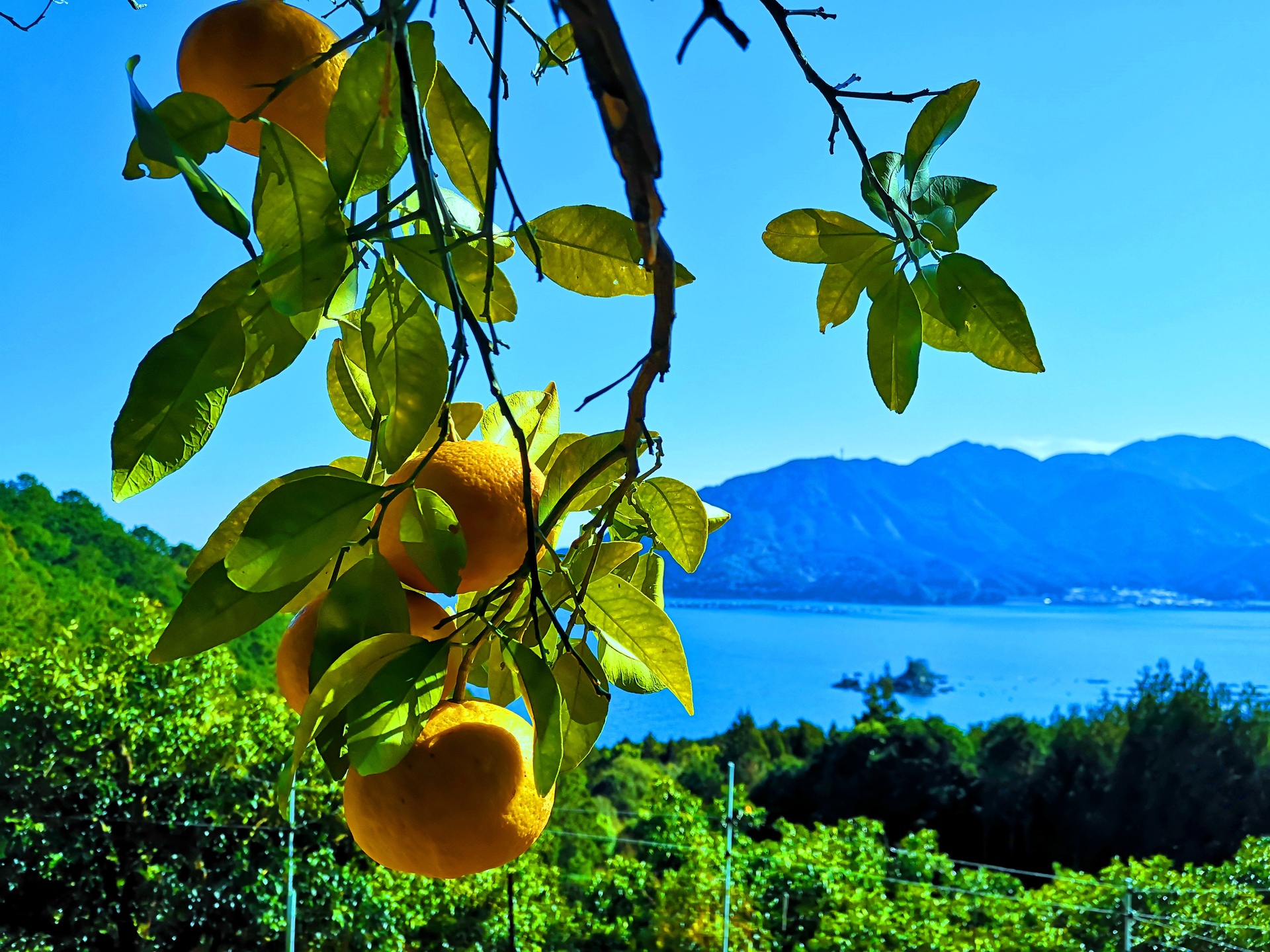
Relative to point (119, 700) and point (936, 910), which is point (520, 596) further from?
point (936, 910)

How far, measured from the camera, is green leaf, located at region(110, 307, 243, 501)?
200mm

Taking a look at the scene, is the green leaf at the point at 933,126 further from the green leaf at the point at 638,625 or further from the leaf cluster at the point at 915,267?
the green leaf at the point at 638,625

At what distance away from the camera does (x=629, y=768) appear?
8.35m

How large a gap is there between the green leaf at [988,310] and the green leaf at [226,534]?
0.18 metres

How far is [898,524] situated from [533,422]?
27.1 meters

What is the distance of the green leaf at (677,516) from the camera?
0.97ft

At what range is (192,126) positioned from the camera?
0.73 ft

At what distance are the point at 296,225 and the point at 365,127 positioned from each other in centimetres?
3

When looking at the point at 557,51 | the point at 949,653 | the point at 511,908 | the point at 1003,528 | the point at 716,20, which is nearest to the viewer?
the point at 716,20

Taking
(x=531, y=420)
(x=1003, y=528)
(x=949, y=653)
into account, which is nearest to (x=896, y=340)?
(x=531, y=420)

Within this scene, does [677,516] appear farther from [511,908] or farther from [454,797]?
Result: [511,908]

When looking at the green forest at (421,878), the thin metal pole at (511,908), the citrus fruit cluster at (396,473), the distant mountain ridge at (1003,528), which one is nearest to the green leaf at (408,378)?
the citrus fruit cluster at (396,473)

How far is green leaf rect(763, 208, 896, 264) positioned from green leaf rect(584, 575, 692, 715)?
129 millimetres

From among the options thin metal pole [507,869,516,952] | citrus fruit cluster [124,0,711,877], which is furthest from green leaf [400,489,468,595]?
thin metal pole [507,869,516,952]
